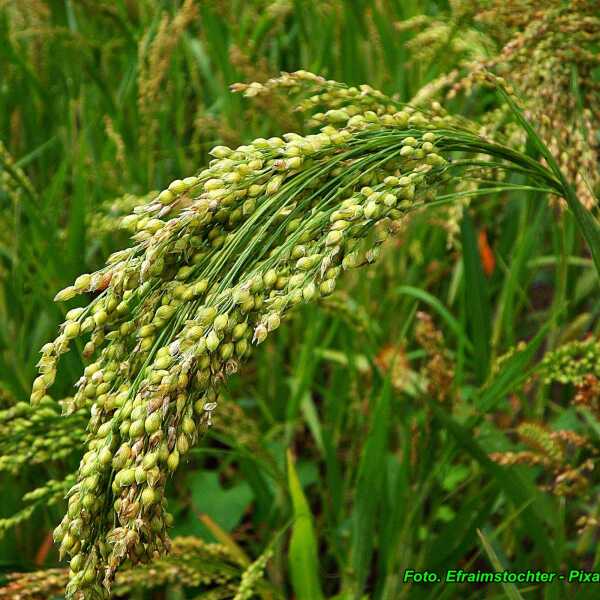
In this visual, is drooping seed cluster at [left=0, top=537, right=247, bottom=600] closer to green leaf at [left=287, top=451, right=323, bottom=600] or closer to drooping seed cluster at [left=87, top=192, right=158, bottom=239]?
green leaf at [left=287, top=451, right=323, bottom=600]

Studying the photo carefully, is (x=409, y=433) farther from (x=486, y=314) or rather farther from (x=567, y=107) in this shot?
(x=567, y=107)

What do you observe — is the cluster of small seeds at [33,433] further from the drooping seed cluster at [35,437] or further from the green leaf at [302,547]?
the green leaf at [302,547]

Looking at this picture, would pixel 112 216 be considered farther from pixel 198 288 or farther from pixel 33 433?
pixel 198 288

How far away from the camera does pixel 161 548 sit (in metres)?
0.95

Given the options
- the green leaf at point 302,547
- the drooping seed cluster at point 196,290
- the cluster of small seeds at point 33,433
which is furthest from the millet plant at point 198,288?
the green leaf at point 302,547

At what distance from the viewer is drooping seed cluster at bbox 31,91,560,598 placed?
90cm

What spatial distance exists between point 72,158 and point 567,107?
1614mm

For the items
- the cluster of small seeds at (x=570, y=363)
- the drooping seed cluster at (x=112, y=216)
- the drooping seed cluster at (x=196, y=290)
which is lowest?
the cluster of small seeds at (x=570, y=363)

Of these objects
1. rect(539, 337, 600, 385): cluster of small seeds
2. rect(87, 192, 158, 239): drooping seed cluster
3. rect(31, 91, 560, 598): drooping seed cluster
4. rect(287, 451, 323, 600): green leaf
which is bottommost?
rect(287, 451, 323, 600): green leaf

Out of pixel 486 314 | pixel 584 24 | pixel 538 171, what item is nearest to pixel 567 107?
pixel 584 24

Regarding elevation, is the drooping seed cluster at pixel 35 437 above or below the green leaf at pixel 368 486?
above

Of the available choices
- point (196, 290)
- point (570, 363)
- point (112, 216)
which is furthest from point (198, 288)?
point (112, 216)

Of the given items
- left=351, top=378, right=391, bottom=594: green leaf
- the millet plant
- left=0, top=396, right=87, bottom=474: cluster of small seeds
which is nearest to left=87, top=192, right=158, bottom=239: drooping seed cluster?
left=0, top=396, right=87, bottom=474: cluster of small seeds

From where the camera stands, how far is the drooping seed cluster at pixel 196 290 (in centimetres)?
90
